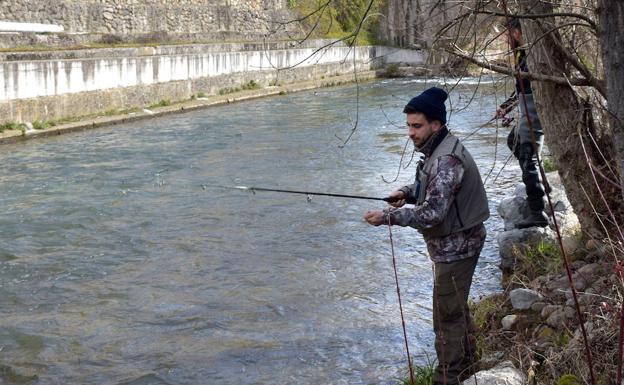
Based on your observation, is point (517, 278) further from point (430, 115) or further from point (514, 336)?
point (430, 115)

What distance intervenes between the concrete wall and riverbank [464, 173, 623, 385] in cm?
589

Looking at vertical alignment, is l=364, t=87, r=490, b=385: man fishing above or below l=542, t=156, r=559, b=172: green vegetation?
above

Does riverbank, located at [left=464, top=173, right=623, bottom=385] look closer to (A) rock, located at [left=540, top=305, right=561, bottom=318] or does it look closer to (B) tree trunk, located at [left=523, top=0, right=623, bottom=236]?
(A) rock, located at [left=540, top=305, right=561, bottom=318]

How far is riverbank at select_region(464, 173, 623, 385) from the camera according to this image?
437cm

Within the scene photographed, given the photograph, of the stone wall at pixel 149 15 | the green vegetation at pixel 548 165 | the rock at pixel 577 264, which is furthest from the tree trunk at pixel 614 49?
the stone wall at pixel 149 15

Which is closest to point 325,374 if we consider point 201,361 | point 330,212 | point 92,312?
point 201,361

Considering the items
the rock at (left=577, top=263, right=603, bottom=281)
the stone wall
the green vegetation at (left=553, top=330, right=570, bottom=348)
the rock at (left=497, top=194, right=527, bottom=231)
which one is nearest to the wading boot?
the rock at (left=497, top=194, right=527, bottom=231)

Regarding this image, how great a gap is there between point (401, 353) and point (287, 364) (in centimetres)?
79

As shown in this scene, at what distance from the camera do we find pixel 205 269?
8.14 m

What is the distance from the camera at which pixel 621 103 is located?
2480 millimetres

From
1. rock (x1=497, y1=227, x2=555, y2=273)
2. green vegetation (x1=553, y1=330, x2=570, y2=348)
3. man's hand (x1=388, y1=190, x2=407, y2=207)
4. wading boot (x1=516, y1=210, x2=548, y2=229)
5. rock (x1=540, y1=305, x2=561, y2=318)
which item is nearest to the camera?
man's hand (x1=388, y1=190, x2=407, y2=207)

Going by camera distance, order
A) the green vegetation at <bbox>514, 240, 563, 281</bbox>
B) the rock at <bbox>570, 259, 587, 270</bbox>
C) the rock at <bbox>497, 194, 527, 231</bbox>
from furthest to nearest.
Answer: the rock at <bbox>497, 194, 527, 231</bbox> → the green vegetation at <bbox>514, 240, 563, 281</bbox> → the rock at <bbox>570, 259, 587, 270</bbox>

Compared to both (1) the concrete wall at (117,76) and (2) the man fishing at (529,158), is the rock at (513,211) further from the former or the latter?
(1) the concrete wall at (117,76)

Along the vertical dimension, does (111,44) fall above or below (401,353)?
above
